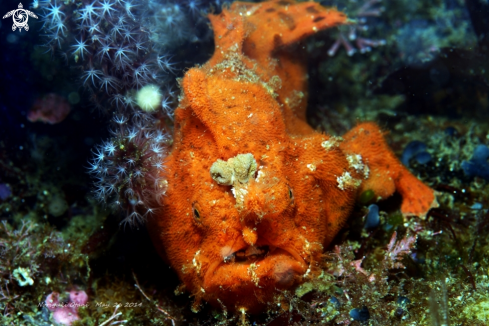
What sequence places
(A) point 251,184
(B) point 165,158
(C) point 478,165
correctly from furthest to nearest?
1. (C) point 478,165
2. (B) point 165,158
3. (A) point 251,184

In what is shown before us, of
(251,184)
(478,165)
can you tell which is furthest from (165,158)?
(478,165)

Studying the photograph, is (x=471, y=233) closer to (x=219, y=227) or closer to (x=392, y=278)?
(x=392, y=278)

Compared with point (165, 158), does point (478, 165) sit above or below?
below

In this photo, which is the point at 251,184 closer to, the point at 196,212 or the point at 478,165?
the point at 196,212

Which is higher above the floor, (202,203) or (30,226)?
(202,203)

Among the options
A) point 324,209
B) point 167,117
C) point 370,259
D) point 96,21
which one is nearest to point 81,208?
point 167,117

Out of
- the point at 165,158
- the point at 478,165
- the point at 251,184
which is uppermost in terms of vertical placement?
the point at 251,184
